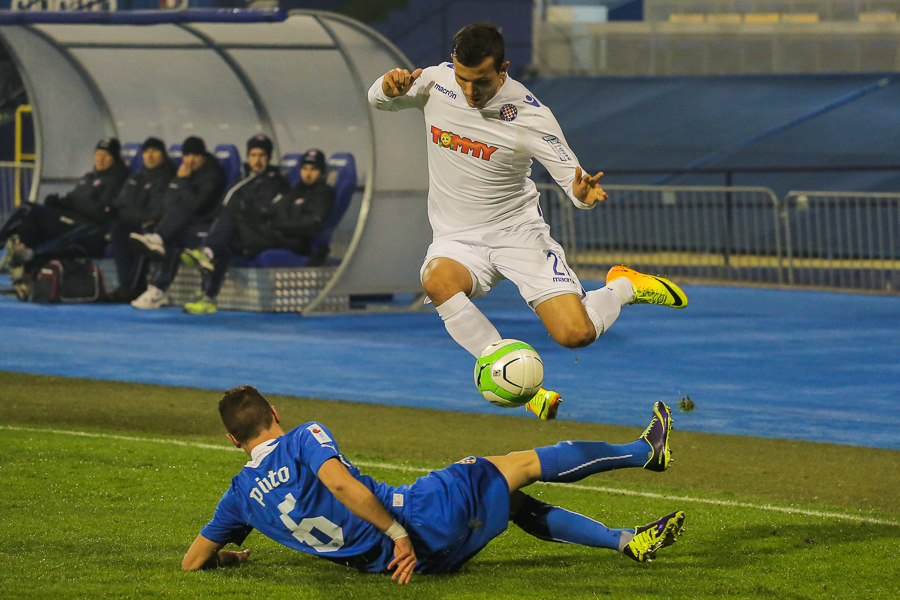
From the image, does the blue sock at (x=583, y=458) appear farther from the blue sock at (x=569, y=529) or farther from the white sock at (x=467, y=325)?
the white sock at (x=467, y=325)

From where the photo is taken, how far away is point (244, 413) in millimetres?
5168

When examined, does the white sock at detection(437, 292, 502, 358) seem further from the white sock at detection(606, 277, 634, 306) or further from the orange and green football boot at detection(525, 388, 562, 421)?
the white sock at detection(606, 277, 634, 306)

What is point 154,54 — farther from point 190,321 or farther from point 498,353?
point 498,353

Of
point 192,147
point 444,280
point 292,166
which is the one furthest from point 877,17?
point 444,280

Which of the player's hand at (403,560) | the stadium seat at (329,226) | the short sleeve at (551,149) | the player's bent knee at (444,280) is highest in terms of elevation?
the short sleeve at (551,149)

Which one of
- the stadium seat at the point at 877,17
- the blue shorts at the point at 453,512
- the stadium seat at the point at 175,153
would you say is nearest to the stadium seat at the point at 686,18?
the stadium seat at the point at 877,17

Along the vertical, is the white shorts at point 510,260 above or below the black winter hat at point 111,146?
above

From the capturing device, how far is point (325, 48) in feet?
54.5

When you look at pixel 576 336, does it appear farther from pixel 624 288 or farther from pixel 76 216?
pixel 76 216

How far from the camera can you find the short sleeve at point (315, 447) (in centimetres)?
507

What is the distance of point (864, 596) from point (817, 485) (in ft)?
→ 8.00

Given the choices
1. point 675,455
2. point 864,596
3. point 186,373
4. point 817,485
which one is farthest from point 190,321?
point 864,596

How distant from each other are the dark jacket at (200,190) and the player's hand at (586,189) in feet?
34.3

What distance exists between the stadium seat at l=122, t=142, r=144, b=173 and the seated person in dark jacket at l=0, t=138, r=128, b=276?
671 millimetres
